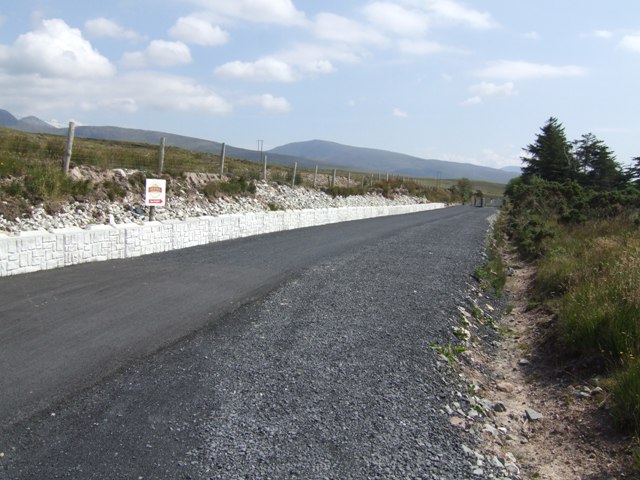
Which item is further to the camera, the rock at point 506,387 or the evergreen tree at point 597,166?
the evergreen tree at point 597,166

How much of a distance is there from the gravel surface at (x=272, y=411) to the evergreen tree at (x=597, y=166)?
5811 centimetres

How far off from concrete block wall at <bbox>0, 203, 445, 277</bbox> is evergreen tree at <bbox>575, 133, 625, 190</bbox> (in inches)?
1956

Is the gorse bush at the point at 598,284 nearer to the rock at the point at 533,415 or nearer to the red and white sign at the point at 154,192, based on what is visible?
the rock at the point at 533,415

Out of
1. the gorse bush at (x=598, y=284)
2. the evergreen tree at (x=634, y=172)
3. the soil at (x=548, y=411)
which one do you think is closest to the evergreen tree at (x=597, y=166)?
the evergreen tree at (x=634, y=172)

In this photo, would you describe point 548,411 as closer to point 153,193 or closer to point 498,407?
point 498,407

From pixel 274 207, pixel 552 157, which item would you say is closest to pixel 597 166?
pixel 552 157

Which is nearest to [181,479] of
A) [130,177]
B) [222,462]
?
[222,462]

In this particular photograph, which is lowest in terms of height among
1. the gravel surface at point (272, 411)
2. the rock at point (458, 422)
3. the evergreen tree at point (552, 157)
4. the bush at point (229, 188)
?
the rock at point (458, 422)

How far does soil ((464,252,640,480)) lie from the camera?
16.3ft

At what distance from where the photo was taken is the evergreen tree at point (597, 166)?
2352 inches

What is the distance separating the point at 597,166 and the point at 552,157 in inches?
205

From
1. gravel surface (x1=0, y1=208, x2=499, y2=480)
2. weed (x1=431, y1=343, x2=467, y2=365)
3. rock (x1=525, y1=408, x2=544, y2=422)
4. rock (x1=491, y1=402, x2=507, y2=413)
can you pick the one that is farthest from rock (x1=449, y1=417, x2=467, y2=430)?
weed (x1=431, y1=343, x2=467, y2=365)

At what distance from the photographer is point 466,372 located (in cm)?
720

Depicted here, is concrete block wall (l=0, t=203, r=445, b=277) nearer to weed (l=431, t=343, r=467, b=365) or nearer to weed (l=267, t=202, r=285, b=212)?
weed (l=267, t=202, r=285, b=212)
